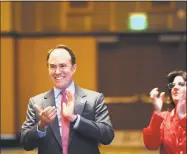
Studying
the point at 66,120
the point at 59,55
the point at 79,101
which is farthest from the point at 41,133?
the point at 59,55

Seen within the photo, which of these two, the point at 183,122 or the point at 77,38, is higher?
the point at 77,38

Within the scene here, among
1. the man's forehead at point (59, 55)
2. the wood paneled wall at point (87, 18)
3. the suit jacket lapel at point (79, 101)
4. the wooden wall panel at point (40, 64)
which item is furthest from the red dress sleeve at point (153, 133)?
the wood paneled wall at point (87, 18)

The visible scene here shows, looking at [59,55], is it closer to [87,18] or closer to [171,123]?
[171,123]

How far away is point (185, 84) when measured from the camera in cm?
250

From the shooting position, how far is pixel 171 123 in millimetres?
2582

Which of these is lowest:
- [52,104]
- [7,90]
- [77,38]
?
[7,90]

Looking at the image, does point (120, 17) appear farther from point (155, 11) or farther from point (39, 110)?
point (39, 110)

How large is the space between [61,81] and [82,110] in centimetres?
21

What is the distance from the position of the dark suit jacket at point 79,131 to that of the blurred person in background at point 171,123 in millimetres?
246

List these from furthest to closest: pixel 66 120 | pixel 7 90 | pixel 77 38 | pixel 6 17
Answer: pixel 77 38, pixel 7 90, pixel 6 17, pixel 66 120

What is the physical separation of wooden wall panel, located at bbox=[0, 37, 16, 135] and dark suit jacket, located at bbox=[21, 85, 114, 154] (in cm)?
611

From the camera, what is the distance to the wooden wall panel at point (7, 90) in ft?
28.3

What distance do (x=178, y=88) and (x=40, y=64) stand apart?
6.65 metres

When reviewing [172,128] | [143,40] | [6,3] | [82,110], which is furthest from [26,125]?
[143,40]
